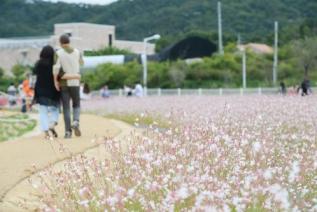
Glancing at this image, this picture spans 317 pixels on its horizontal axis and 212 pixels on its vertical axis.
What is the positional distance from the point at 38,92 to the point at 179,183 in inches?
372

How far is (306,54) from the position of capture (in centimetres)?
5741

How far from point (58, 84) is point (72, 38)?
33.5 metres

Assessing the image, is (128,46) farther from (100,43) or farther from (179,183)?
(179,183)

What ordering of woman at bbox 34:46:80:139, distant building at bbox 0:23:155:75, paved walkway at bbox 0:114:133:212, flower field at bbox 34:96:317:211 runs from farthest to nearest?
distant building at bbox 0:23:155:75
woman at bbox 34:46:80:139
paved walkway at bbox 0:114:133:212
flower field at bbox 34:96:317:211

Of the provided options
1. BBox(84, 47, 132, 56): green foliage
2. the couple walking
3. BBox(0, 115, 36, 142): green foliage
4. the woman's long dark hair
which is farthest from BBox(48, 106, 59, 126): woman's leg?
BBox(84, 47, 132, 56): green foliage

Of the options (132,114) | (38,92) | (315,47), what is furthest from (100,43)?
(38,92)

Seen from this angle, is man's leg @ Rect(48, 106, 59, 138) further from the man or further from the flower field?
the flower field

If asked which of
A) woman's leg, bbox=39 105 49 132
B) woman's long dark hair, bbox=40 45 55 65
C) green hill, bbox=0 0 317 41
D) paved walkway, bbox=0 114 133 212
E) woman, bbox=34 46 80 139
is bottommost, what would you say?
paved walkway, bbox=0 114 133 212

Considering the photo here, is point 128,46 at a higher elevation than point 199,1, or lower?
lower

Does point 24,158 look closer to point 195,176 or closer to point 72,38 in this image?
point 195,176

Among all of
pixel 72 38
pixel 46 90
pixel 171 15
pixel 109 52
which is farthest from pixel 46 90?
pixel 171 15

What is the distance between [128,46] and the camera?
6612 cm

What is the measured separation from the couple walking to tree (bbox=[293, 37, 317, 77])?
4329 cm

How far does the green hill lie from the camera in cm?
8788
